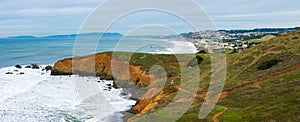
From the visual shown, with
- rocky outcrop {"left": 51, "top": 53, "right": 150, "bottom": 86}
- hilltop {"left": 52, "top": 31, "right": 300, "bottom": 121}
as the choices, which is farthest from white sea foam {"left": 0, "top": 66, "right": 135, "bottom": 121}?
hilltop {"left": 52, "top": 31, "right": 300, "bottom": 121}

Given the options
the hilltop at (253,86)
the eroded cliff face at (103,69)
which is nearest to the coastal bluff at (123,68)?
the eroded cliff face at (103,69)

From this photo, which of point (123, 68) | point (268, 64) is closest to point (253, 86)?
point (268, 64)

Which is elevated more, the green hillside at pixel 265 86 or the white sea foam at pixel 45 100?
the green hillside at pixel 265 86

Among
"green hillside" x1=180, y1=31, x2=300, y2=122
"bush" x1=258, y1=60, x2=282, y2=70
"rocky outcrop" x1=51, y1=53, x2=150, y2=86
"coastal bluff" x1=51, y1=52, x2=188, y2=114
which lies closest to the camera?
"green hillside" x1=180, y1=31, x2=300, y2=122

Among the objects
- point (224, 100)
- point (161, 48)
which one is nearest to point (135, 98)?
point (224, 100)

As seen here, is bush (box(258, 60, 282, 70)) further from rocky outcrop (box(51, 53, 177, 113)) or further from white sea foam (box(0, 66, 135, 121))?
white sea foam (box(0, 66, 135, 121))

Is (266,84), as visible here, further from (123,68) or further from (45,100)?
(123,68)

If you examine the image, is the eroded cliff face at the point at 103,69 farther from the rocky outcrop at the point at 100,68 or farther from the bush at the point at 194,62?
the bush at the point at 194,62

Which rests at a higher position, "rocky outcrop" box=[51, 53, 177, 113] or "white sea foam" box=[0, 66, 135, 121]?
"rocky outcrop" box=[51, 53, 177, 113]

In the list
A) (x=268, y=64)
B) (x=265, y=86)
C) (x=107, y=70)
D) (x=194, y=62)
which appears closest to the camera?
(x=265, y=86)
